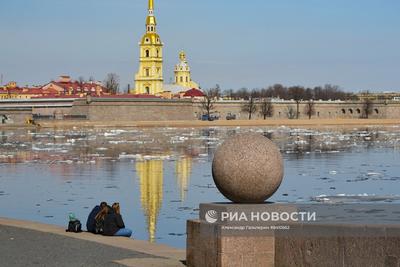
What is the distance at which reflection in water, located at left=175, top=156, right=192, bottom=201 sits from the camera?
2881 cm

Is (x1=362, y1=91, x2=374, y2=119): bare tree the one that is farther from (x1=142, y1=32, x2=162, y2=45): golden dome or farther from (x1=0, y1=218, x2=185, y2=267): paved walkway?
(x1=0, y1=218, x2=185, y2=267): paved walkway

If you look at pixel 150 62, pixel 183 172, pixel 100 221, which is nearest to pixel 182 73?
pixel 150 62

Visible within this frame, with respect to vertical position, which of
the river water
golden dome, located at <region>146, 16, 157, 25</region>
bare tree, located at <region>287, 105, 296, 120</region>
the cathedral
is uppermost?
golden dome, located at <region>146, 16, 157, 25</region>

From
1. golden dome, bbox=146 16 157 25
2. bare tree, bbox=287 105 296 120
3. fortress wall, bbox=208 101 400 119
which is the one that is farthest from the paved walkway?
bare tree, bbox=287 105 296 120

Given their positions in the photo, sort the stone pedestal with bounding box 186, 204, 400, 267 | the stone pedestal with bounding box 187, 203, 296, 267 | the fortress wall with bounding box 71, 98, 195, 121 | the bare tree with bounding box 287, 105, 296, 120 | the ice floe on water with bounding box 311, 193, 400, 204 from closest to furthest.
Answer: the stone pedestal with bounding box 186, 204, 400, 267 → the stone pedestal with bounding box 187, 203, 296, 267 → the ice floe on water with bounding box 311, 193, 400, 204 → the fortress wall with bounding box 71, 98, 195, 121 → the bare tree with bounding box 287, 105, 296, 120

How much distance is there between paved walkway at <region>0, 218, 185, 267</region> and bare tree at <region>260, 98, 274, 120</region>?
142 meters

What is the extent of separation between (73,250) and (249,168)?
360 centimetres

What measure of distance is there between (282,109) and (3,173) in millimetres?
129976

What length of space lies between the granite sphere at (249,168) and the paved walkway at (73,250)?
5.59ft

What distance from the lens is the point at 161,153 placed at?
53188mm

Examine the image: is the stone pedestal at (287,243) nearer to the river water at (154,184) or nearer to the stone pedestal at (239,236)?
the stone pedestal at (239,236)

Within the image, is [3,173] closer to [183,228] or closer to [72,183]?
[72,183]

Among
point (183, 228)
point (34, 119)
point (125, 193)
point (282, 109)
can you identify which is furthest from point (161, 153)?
point (282, 109)

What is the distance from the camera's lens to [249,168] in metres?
9.66
